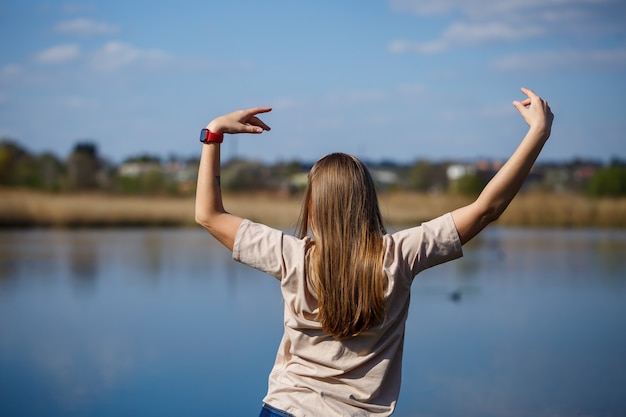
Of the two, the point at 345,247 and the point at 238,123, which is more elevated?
the point at 238,123

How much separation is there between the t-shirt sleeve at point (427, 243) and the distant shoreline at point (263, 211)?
1437 cm

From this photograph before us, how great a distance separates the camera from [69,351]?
5328 mm

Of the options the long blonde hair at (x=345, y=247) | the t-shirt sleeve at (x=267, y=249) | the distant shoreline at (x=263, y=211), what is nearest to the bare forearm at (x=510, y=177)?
the long blonde hair at (x=345, y=247)

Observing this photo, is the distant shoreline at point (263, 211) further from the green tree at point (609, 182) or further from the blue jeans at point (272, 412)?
the blue jeans at point (272, 412)

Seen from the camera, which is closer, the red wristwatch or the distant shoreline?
the red wristwatch

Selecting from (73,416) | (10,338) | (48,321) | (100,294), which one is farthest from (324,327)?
(100,294)

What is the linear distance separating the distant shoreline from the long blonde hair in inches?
563

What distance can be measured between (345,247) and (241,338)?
416cm

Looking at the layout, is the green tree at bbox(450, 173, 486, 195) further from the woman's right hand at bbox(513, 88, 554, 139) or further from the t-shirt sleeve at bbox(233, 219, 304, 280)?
the t-shirt sleeve at bbox(233, 219, 304, 280)

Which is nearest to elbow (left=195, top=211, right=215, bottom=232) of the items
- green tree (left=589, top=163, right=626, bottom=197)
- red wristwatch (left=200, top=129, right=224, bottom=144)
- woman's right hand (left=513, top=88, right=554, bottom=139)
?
red wristwatch (left=200, top=129, right=224, bottom=144)

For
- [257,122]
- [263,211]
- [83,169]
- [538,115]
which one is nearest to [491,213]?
[538,115]

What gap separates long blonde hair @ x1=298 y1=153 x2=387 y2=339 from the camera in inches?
61.0

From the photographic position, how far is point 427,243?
1.56m

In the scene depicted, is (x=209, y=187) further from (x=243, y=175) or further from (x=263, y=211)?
(x=243, y=175)
